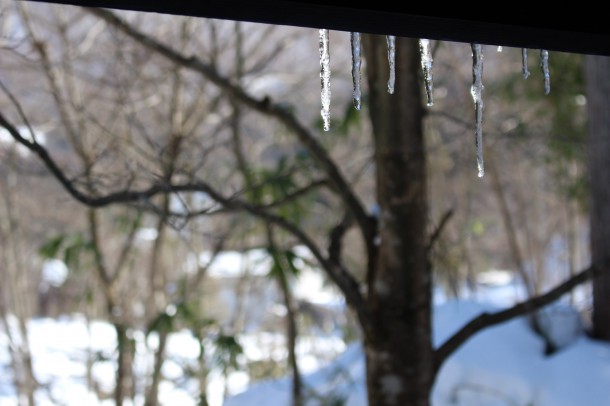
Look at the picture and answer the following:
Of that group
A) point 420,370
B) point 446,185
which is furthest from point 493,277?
point 420,370

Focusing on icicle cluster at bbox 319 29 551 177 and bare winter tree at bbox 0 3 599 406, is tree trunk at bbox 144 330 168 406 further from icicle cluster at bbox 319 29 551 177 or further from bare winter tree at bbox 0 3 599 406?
icicle cluster at bbox 319 29 551 177

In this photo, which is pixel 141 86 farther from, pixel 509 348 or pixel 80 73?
pixel 509 348

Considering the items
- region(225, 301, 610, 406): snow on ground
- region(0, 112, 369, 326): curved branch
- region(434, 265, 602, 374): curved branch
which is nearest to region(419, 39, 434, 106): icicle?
region(0, 112, 369, 326): curved branch

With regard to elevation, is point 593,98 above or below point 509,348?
above

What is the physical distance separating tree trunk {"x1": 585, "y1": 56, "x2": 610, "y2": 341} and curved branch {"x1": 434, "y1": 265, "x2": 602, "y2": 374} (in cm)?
184

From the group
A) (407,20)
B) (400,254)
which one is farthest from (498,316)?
(407,20)

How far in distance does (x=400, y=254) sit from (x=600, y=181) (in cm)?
251

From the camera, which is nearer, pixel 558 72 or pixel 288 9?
pixel 288 9

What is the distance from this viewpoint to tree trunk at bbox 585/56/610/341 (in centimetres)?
487

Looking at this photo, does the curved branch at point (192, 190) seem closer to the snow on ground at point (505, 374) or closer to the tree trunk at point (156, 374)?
the snow on ground at point (505, 374)

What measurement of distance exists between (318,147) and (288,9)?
7.29 ft

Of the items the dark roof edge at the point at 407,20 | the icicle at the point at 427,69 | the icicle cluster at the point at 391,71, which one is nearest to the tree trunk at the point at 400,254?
the icicle cluster at the point at 391,71

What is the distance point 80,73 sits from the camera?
6957 mm

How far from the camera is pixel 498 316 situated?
3.04 meters
